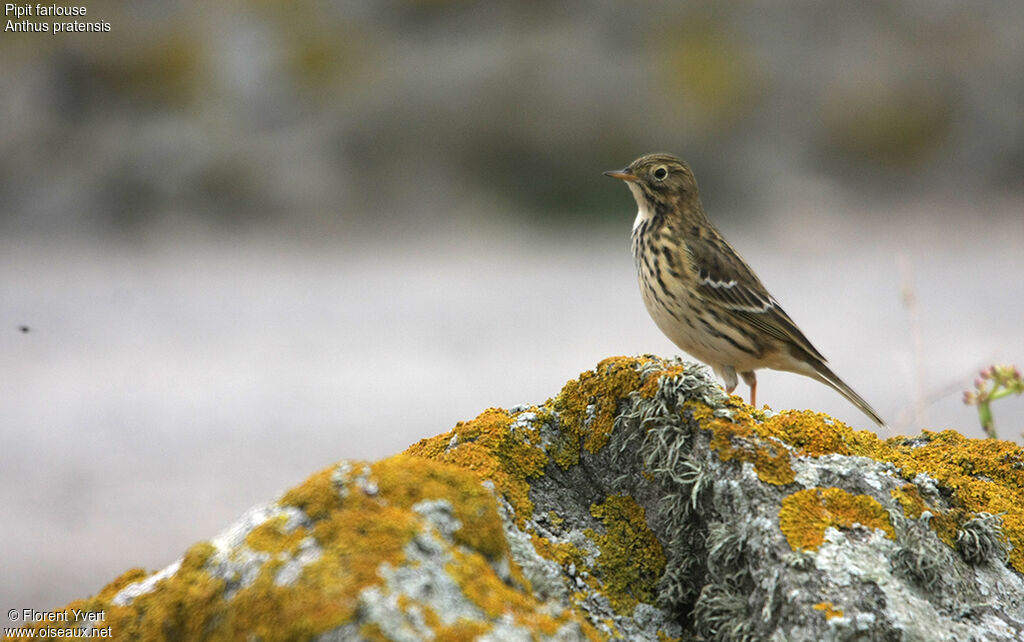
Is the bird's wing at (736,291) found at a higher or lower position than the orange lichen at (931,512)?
higher

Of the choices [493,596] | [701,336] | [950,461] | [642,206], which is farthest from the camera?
[642,206]

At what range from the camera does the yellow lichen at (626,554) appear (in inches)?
119

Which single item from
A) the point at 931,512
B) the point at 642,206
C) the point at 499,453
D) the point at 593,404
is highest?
the point at 642,206

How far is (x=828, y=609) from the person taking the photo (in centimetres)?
264

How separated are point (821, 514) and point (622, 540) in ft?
1.89

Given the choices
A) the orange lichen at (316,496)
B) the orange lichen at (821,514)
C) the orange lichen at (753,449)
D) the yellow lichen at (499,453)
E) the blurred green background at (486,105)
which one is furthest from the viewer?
the blurred green background at (486,105)

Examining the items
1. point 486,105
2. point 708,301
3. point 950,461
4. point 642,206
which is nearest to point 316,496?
point 950,461

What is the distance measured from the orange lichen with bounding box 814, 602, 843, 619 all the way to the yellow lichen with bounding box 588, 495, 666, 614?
53 cm

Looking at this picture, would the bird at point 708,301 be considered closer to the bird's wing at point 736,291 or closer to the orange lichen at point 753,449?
the bird's wing at point 736,291

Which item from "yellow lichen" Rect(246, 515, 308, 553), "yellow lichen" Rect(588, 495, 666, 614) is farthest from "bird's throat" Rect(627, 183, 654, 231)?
"yellow lichen" Rect(246, 515, 308, 553)

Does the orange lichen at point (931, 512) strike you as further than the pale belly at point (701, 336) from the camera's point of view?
No

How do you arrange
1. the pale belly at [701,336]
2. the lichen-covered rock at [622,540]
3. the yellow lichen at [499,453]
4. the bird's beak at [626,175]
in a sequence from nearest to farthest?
the lichen-covered rock at [622,540], the yellow lichen at [499,453], the pale belly at [701,336], the bird's beak at [626,175]

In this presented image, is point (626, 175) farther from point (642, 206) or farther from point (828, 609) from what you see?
point (828, 609)

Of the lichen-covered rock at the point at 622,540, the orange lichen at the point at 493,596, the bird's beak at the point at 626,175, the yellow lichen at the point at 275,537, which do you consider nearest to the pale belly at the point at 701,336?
the bird's beak at the point at 626,175
